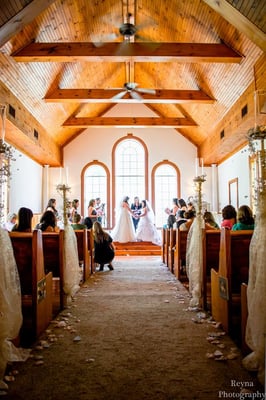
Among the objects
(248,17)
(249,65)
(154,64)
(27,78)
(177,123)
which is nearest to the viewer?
(248,17)

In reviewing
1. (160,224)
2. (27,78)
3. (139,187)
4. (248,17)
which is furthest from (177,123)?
(248,17)

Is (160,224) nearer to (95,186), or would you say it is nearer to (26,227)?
(95,186)

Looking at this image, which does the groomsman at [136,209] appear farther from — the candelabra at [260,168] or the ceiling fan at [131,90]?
the candelabra at [260,168]

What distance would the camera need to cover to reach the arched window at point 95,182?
36.6 feet

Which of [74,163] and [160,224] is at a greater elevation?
[74,163]

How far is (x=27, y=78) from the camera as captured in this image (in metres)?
6.20

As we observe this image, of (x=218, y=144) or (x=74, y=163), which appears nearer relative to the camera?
(x=218, y=144)

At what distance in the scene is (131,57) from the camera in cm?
555

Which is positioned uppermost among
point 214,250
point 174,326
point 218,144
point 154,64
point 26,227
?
point 154,64

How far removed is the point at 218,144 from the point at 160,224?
12.3 feet

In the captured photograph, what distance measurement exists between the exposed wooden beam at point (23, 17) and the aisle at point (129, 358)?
11.7 ft

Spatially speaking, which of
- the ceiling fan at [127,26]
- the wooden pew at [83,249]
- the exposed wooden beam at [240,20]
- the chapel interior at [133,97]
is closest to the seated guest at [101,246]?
the chapel interior at [133,97]

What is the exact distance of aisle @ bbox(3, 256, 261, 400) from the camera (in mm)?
1811

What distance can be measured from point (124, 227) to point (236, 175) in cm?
341
